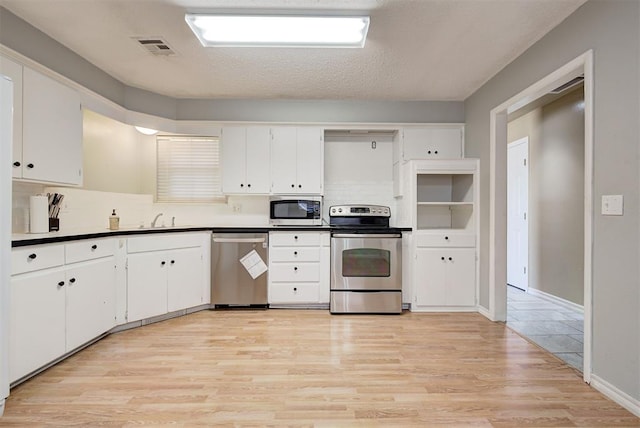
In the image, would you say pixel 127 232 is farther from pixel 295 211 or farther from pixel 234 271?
pixel 295 211

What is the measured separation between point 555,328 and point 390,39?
2.95 m

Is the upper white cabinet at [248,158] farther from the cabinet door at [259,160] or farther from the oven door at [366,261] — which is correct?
the oven door at [366,261]

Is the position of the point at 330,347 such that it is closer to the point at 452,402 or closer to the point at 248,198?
the point at 452,402

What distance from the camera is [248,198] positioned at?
4.10 meters

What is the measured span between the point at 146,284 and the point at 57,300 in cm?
87

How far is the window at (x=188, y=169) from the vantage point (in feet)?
13.3

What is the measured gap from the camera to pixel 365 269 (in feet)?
11.5

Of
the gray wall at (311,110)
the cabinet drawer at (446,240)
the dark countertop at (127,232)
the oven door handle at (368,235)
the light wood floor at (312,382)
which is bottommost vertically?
the light wood floor at (312,382)

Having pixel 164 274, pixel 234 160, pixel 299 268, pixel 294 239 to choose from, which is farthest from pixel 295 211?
pixel 164 274

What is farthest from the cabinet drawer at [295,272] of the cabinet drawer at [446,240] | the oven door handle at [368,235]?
the cabinet drawer at [446,240]

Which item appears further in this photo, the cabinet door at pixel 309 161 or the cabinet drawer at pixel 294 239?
the cabinet door at pixel 309 161

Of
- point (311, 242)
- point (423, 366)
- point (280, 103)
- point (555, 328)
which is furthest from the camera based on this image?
point (280, 103)

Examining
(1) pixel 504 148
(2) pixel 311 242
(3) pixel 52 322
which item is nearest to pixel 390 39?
(1) pixel 504 148

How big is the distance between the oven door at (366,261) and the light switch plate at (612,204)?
1792 millimetres
